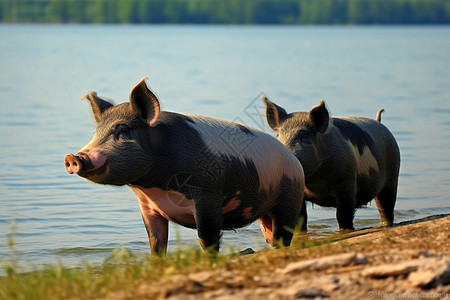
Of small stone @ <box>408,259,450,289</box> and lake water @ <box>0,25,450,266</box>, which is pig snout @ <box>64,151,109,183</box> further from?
small stone @ <box>408,259,450,289</box>

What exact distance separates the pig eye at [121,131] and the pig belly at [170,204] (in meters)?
0.47

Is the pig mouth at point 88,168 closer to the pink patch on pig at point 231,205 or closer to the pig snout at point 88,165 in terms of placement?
the pig snout at point 88,165

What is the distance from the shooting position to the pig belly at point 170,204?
24.5 feet

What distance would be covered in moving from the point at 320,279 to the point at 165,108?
2021 cm

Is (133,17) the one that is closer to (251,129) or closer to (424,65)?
(424,65)

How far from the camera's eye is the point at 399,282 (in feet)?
17.4

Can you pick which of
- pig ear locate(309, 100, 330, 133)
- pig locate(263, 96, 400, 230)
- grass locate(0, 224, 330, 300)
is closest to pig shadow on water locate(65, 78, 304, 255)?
grass locate(0, 224, 330, 300)

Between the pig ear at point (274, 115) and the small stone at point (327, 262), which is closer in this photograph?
the small stone at point (327, 262)

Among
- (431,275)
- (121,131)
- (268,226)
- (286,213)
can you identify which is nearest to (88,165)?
(121,131)

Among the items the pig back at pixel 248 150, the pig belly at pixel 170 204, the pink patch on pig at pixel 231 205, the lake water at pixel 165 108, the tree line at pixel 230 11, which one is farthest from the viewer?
the tree line at pixel 230 11

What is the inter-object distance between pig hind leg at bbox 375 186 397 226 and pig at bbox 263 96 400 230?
1.16 feet

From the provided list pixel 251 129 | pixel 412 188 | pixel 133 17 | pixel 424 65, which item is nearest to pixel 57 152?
pixel 412 188

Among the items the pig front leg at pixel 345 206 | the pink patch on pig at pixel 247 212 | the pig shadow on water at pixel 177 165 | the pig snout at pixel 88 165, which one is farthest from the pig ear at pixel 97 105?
the pig front leg at pixel 345 206

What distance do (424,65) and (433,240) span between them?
1725 inches
